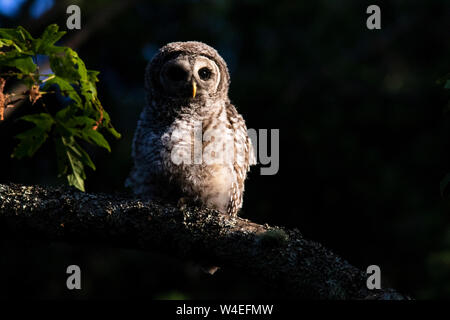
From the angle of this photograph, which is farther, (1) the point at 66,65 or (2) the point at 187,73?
(2) the point at 187,73

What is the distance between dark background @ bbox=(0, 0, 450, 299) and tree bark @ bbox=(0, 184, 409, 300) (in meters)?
3.77

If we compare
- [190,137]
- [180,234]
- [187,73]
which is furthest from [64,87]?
A: [187,73]

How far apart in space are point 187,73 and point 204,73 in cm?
16

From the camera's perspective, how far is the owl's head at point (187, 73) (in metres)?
3.75

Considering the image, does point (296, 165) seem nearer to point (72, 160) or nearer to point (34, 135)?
point (72, 160)

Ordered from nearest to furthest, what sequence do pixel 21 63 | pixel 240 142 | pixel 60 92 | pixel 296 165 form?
1. pixel 21 63
2. pixel 60 92
3. pixel 240 142
4. pixel 296 165

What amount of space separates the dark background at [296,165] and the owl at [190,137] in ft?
9.39

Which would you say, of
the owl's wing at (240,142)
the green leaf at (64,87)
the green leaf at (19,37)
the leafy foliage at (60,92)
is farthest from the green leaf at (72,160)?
the owl's wing at (240,142)

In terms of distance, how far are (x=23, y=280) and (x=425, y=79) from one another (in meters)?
6.92

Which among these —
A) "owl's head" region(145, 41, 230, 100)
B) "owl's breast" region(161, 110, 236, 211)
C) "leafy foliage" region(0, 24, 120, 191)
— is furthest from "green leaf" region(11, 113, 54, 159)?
"owl's head" region(145, 41, 230, 100)

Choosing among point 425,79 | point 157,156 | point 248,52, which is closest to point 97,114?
point 157,156

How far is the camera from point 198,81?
3.76 metres

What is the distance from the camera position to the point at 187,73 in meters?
3.77

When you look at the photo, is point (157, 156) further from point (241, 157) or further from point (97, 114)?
point (97, 114)
